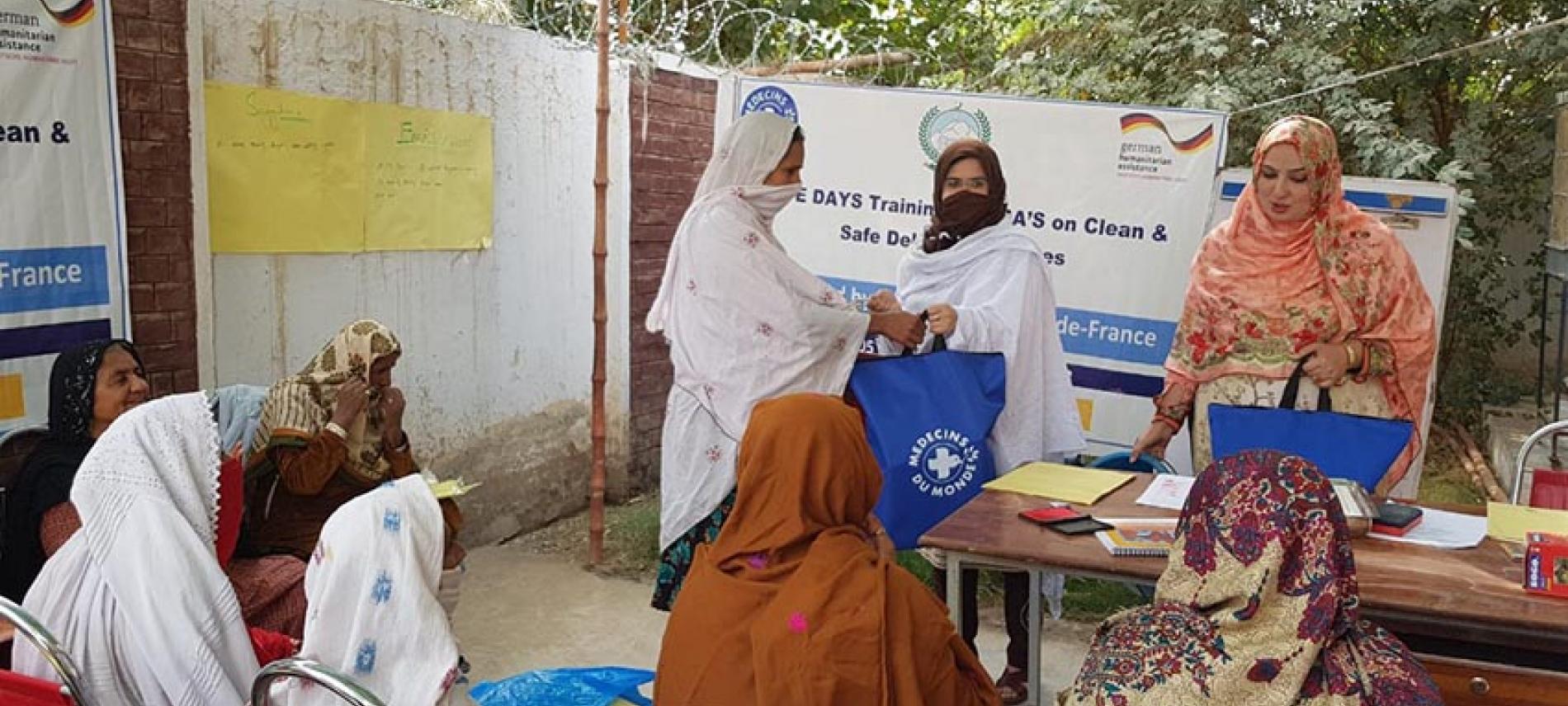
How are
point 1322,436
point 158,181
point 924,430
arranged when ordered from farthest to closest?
point 158,181 < point 924,430 < point 1322,436

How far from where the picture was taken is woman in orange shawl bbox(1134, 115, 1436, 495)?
154 inches

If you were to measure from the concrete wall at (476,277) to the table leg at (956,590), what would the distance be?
8.45 feet

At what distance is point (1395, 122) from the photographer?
301 inches

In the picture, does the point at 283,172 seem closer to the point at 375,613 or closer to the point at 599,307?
the point at 599,307

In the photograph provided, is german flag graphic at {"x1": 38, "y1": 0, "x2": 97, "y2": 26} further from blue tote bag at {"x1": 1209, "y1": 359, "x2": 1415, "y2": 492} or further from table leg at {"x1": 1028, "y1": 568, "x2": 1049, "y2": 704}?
blue tote bag at {"x1": 1209, "y1": 359, "x2": 1415, "y2": 492}

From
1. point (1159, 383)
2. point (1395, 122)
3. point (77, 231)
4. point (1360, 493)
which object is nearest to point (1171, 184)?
point (1159, 383)

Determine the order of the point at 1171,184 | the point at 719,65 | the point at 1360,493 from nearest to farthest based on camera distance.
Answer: the point at 1360,493 → the point at 1171,184 → the point at 719,65

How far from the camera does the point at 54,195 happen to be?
12.0 feet

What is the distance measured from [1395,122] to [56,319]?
6.74 metres

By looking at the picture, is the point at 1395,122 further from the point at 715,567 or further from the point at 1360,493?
the point at 715,567

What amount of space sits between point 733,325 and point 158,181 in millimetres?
1778

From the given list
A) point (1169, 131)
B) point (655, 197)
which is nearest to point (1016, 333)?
point (1169, 131)

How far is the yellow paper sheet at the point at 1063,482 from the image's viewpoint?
3.21m

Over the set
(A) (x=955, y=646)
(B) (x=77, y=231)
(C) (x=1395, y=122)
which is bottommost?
(A) (x=955, y=646)
